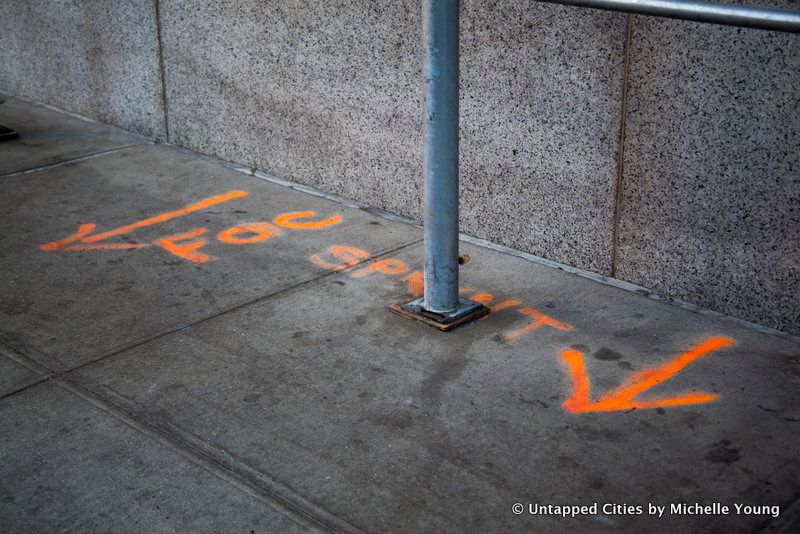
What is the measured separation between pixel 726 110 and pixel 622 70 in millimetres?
449

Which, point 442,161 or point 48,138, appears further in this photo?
point 48,138

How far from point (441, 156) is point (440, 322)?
25.1 inches

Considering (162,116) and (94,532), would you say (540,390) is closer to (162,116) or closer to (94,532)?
(94,532)

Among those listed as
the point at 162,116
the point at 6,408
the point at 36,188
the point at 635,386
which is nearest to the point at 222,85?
the point at 162,116

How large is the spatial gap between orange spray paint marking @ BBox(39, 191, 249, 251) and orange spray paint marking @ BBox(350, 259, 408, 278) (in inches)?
41.9

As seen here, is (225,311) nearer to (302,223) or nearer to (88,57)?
(302,223)

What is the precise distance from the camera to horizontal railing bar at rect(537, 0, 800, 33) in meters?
2.52

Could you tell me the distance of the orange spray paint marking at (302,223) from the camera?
4.70 meters

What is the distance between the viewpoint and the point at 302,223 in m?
4.74

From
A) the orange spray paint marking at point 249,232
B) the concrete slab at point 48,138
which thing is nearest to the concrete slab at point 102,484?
the orange spray paint marking at point 249,232

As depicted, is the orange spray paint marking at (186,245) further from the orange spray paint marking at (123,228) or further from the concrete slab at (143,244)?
the orange spray paint marking at (123,228)

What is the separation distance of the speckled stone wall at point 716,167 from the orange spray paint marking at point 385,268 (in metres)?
0.96

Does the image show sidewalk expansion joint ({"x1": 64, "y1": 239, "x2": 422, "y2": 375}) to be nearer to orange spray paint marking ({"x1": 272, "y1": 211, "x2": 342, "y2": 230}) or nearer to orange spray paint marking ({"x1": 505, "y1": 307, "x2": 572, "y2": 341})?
orange spray paint marking ({"x1": 272, "y1": 211, "x2": 342, "y2": 230})

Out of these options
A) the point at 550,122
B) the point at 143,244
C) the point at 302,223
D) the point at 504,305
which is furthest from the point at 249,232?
the point at 550,122
